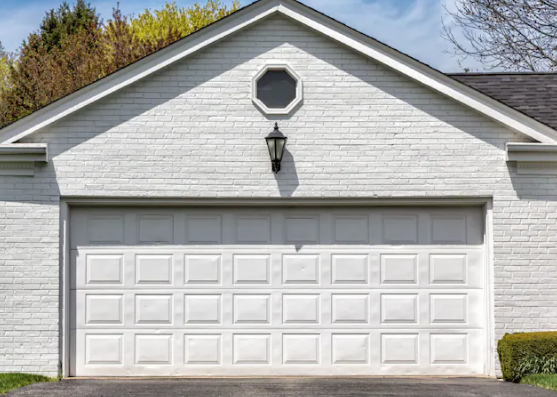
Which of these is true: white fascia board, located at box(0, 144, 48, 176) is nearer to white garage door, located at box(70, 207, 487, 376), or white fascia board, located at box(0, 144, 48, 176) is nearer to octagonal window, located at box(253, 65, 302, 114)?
white garage door, located at box(70, 207, 487, 376)

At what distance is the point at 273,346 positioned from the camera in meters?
10.3

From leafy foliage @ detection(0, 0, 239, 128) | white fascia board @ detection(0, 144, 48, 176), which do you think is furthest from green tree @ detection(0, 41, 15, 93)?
white fascia board @ detection(0, 144, 48, 176)

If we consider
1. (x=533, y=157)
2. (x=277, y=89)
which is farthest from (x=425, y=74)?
(x=277, y=89)

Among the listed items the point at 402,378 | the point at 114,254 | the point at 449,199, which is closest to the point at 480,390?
the point at 402,378

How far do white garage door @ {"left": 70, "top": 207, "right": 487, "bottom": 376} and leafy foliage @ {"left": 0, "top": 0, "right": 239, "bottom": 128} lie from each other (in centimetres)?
1743

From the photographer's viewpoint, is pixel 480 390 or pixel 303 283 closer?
pixel 480 390

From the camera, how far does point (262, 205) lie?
10.4 meters

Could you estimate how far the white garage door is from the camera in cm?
1033

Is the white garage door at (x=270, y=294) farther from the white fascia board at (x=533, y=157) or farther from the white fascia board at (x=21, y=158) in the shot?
the white fascia board at (x=533, y=157)

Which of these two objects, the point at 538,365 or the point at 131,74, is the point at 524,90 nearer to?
the point at 538,365

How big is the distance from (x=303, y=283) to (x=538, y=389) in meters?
3.39

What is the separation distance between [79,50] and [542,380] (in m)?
25.1

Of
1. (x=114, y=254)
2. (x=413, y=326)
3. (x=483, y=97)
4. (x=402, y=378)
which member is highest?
(x=483, y=97)

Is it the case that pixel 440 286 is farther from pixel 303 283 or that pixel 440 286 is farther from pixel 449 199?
pixel 303 283
